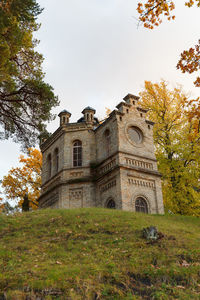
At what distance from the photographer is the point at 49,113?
14773 millimetres

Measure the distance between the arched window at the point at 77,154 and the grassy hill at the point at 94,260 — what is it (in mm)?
9915

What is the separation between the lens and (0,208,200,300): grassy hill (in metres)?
6.38

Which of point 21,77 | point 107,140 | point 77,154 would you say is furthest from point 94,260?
point 77,154

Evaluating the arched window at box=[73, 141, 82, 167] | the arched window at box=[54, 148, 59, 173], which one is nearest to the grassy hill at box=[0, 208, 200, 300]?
the arched window at box=[73, 141, 82, 167]

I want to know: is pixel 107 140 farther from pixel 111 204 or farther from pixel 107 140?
pixel 111 204

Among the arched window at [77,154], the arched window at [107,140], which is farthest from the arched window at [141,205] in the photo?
the arched window at [77,154]

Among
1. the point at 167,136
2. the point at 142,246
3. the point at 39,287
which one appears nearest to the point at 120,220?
the point at 142,246

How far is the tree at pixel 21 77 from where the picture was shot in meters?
11.2

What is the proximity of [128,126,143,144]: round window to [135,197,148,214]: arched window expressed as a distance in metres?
4.35

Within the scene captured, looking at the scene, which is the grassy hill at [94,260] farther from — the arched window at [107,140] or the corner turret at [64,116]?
the corner turret at [64,116]

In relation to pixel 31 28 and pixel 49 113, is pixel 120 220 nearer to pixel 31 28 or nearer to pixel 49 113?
pixel 49 113

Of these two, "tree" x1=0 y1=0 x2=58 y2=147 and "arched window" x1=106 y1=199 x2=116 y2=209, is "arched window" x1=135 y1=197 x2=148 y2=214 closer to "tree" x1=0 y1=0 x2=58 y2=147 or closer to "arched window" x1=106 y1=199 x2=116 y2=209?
"arched window" x1=106 y1=199 x2=116 y2=209

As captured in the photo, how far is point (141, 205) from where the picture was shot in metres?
19.7

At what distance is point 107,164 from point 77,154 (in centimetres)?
316
